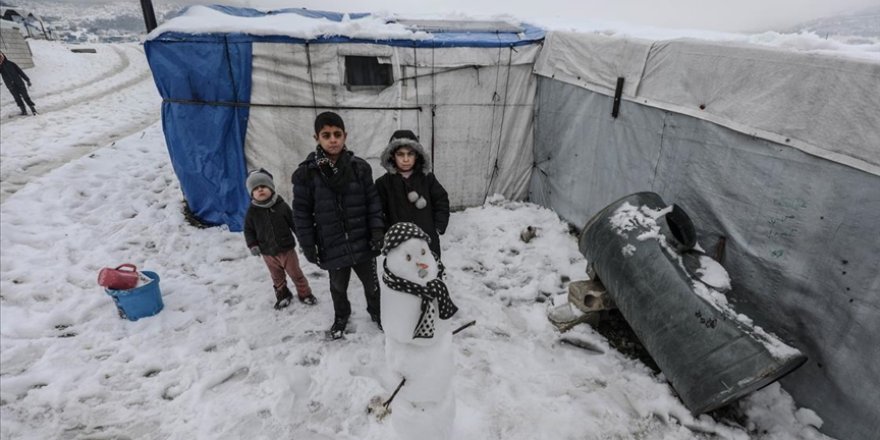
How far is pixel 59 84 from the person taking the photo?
1709cm

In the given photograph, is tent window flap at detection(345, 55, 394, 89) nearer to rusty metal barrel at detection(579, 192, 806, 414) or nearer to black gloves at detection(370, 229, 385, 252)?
black gloves at detection(370, 229, 385, 252)

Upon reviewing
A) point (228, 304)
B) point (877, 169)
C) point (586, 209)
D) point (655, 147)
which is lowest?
point (228, 304)

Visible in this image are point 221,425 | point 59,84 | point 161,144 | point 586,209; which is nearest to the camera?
point 221,425

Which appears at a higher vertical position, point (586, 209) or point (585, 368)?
point (586, 209)

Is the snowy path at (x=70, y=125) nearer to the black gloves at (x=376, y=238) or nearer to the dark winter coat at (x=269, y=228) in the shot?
the dark winter coat at (x=269, y=228)

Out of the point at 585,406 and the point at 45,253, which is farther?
the point at 45,253

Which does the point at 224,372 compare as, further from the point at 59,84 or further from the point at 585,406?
the point at 59,84

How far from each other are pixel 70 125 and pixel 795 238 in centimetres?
1493

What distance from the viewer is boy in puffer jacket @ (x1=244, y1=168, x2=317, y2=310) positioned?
426cm

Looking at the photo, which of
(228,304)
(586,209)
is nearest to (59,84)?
(228,304)

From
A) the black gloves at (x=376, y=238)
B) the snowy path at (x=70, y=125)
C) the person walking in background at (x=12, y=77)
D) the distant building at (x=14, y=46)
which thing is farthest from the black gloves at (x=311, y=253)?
the distant building at (x=14, y=46)

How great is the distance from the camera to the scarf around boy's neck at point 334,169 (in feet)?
11.7

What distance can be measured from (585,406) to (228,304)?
409cm

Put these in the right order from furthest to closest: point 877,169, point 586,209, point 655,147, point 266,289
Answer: point 586,209 → point 266,289 → point 655,147 → point 877,169
